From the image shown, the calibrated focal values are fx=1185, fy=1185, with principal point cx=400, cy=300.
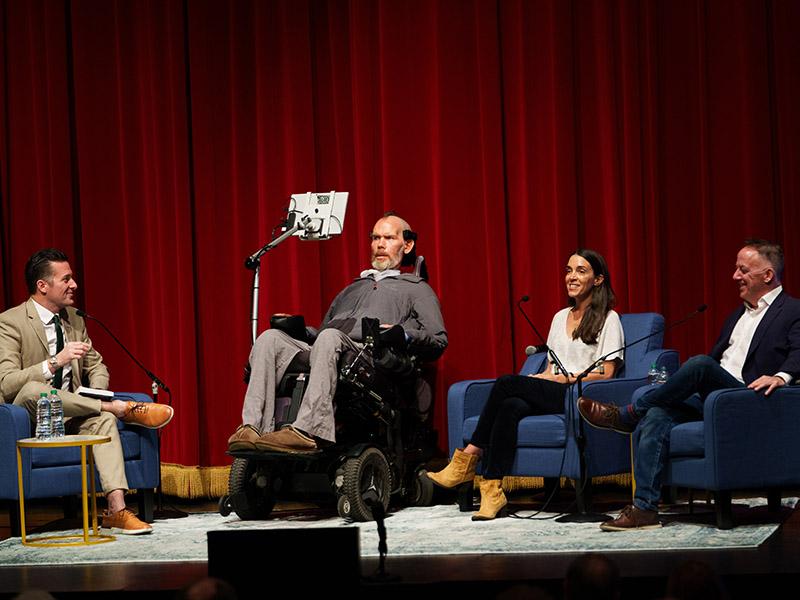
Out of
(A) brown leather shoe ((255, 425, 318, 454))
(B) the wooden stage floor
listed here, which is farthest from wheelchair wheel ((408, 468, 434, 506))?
(B) the wooden stage floor

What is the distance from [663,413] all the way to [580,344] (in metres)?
0.79

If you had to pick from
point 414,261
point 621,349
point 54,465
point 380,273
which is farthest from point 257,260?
point 621,349

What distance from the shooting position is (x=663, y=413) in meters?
4.38

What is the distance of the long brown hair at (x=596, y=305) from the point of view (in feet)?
16.6

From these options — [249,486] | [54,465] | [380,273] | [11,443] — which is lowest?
[249,486]

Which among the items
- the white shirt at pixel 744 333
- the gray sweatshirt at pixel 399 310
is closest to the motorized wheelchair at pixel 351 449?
the gray sweatshirt at pixel 399 310

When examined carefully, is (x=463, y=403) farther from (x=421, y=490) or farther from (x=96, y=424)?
(x=96, y=424)

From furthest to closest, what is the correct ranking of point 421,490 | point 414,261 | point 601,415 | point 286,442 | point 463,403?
point 414,261
point 421,490
point 463,403
point 286,442
point 601,415

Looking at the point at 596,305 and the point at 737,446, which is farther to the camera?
the point at 596,305

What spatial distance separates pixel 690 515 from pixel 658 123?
198cm

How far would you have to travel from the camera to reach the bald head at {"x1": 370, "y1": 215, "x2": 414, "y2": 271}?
5453 mm

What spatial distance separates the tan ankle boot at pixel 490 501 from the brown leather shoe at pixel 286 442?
28.2 inches

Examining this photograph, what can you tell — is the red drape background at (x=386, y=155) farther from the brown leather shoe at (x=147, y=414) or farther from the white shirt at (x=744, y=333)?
the brown leather shoe at (x=147, y=414)

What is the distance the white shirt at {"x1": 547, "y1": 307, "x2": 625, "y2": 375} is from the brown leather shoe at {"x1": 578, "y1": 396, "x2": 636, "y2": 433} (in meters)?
0.49
